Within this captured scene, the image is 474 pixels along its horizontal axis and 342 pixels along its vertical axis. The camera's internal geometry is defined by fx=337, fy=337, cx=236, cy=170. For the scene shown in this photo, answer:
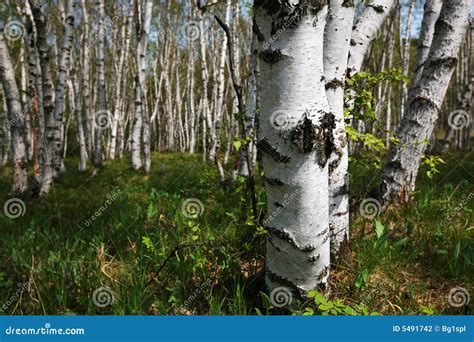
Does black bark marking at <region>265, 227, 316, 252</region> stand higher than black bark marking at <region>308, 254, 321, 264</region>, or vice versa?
black bark marking at <region>265, 227, 316, 252</region>

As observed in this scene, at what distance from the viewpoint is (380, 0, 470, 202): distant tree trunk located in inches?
138

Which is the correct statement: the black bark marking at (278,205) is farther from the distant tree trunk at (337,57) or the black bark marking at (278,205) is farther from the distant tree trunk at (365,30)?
the distant tree trunk at (365,30)

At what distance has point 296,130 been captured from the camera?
1.73 m

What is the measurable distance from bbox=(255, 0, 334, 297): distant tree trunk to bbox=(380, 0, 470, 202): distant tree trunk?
2.11 metres

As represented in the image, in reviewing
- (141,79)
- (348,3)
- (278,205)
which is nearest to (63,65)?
(141,79)

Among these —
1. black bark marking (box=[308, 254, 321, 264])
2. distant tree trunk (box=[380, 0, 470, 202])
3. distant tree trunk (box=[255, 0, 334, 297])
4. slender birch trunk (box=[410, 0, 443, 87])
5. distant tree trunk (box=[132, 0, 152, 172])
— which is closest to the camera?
distant tree trunk (box=[255, 0, 334, 297])

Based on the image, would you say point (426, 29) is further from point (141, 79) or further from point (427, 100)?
point (141, 79)

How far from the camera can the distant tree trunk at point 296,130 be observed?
169cm

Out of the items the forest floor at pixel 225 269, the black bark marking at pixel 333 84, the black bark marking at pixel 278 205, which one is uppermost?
the black bark marking at pixel 333 84

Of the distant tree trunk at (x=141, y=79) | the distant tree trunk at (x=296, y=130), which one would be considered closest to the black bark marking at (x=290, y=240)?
the distant tree trunk at (x=296, y=130)

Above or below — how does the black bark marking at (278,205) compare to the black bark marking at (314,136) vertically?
below

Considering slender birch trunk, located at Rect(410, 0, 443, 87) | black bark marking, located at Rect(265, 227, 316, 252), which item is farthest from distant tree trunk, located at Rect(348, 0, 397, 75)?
slender birch trunk, located at Rect(410, 0, 443, 87)

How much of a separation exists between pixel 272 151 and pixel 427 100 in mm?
2658

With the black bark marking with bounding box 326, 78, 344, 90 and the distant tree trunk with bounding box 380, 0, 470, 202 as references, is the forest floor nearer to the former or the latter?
the distant tree trunk with bounding box 380, 0, 470, 202
